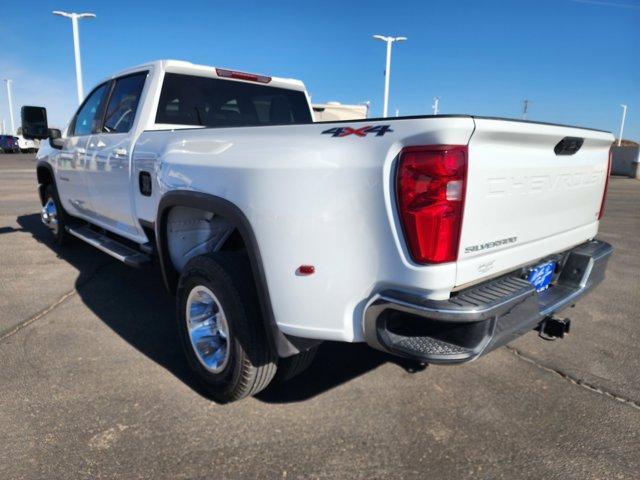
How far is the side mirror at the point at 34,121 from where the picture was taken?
4.97 meters

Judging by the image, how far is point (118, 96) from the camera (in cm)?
419

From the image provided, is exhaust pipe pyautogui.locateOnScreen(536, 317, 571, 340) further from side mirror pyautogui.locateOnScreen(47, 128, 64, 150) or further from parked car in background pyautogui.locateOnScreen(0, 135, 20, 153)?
parked car in background pyautogui.locateOnScreen(0, 135, 20, 153)

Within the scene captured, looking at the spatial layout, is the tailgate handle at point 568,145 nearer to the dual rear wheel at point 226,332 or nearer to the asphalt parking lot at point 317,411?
the asphalt parking lot at point 317,411

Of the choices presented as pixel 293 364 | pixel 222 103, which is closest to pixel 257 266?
pixel 293 364

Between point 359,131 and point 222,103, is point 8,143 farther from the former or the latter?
point 359,131

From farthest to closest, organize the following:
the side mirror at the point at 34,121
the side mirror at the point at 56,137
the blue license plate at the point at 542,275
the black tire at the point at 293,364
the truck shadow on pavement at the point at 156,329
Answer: the side mirror at the point at 56,137, the side mirror at the point at 34,121, the truck shadow on pavement at the point at 156,329, the black tire at the point at 293,364, the blue license plate at the point at 542,275

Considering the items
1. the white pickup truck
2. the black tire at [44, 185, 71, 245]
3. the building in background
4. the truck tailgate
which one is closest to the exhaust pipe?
the white pickup truck

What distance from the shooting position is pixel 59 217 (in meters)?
5.72

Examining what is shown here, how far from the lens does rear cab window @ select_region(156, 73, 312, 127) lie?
371cm

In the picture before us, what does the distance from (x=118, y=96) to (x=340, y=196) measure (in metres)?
3.18

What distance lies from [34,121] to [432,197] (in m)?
4.95

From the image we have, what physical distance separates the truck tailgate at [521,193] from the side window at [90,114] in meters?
3.90

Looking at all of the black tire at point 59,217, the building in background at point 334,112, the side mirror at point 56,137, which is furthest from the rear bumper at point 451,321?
the building in background at point 334,112

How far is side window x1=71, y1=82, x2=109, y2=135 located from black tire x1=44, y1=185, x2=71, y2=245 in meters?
0.91
